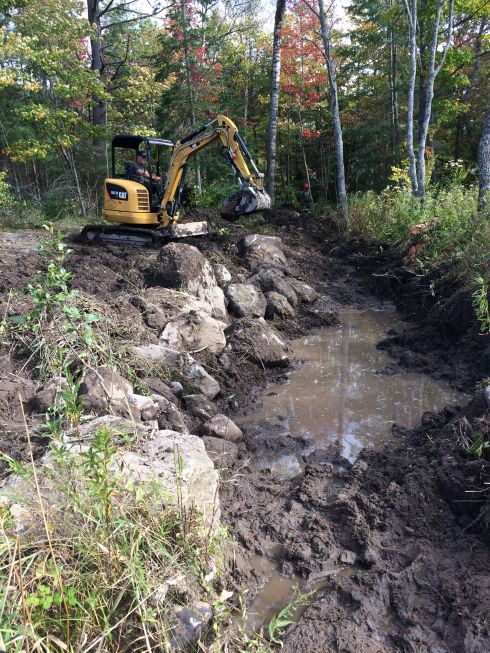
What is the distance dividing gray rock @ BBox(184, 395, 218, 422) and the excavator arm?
5.04 metres

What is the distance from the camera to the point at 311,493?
413 cm

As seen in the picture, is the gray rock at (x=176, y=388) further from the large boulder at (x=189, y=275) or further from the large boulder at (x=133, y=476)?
the large boulder at (x=189, y=275)

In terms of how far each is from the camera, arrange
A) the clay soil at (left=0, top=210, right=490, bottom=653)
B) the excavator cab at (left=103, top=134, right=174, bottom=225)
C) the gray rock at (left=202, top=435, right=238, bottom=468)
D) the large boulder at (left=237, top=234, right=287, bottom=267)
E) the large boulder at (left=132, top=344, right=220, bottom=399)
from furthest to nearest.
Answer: the large boulder at (left=237, top=234, right=287, bottom=267), the excavator cab at (left=103, top=134, right=174, bottom=225), the large boulder at (left=132, top=344, right=220, bottom=399), the gray rock at (left=202, top=435, right=238, bottom=468), the clay soil at (left=0, top=210, right=490, bottom=653)

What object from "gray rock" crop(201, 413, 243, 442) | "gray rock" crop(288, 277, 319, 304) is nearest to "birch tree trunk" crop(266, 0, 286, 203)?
"gray rock" crop(288, 277, 319, 304)

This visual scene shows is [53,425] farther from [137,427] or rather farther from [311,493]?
[311,493]

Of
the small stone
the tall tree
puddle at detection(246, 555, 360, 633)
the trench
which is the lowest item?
puddle at detection(246, 555, 360, 633)

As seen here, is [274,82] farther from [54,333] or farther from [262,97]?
[54,333]

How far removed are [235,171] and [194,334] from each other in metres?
4.39

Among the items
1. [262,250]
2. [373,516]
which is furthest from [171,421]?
[262,250]

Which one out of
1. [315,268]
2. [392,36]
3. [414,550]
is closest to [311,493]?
[414,550]

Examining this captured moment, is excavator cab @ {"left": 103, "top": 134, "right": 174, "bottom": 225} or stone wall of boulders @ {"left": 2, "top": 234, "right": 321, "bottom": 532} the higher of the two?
excavator cab @ {"left": 103, "top": 134, "right": 174, "bottom": 225}

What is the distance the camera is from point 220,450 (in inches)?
181

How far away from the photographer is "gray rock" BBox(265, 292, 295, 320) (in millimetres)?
8609

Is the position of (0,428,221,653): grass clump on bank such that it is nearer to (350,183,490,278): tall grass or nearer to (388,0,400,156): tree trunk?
(350,183,490,278): tall grass
